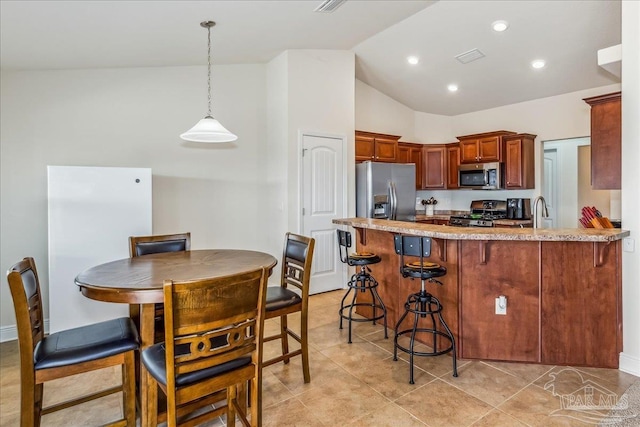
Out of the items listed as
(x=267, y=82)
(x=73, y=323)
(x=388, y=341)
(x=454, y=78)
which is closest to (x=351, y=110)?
(x=267, y=82)

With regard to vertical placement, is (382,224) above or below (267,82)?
below

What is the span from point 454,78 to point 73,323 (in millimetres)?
5712

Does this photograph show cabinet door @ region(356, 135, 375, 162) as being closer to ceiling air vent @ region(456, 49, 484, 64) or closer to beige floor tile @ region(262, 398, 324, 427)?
ceiling air vent @ region(456, 49, 484, 64)

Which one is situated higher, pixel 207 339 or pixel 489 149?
pixel 489 149

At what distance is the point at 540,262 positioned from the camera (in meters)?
2.70

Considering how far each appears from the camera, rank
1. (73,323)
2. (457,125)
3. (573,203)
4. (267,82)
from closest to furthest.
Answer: (73,323)
(267,82)
(573,203)
(457,125)

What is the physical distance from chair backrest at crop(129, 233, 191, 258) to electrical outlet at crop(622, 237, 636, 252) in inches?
134

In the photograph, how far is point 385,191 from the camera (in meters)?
5.20

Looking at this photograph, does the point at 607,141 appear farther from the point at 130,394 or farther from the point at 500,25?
the point at 130,394

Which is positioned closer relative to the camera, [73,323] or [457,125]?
[73,323]

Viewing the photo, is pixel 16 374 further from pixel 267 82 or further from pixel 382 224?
pixel 267 82

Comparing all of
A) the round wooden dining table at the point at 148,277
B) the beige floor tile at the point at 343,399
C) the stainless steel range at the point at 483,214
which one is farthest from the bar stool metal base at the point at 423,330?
the stainless steel range at the point at 483,214

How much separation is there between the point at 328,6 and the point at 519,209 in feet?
14.1

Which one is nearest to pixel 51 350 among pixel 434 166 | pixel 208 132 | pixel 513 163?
pixel 208 132
